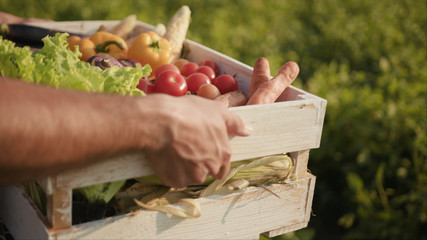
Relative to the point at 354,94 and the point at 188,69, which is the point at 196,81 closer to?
the point at 188,69

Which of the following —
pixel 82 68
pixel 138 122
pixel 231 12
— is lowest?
pixel 138 122

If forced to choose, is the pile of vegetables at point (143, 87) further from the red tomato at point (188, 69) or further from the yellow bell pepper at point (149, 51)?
the yellow bell pepper at point (149, 51)

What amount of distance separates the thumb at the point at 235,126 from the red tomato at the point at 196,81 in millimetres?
667

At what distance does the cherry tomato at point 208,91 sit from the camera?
2182mm

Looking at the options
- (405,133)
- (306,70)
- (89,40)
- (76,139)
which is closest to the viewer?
(76,139)

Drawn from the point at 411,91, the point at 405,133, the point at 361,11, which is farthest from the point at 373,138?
the point at 361,11

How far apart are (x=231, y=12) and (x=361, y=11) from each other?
2515 millimetres

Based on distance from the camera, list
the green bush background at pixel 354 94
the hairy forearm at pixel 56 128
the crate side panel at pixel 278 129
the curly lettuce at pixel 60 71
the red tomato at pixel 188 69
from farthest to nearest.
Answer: the green bush background at pixel 354 94
the red tomato at pixel 188 69
the crate side panel at pixel 278 129
the curly lettuce at pixel 60 71
the hairy forearm at pixel 56 128

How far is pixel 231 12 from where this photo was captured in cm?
778

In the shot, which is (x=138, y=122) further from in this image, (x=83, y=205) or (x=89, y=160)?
(x=83, y=205)

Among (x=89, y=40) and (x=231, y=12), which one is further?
(x=231, y=12)

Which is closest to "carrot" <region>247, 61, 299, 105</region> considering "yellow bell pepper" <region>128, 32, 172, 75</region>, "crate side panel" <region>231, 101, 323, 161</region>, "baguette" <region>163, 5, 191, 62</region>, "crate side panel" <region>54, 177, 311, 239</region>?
"crate side panel" <region>231, 101, 323, 161</region>

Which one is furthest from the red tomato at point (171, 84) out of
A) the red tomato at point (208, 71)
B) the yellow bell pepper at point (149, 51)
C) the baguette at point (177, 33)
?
the baguette at point (177, 33)

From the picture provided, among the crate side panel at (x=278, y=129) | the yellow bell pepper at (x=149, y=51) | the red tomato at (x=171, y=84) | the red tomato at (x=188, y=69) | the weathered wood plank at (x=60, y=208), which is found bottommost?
the weathered wood plank at (x=60, y=208)
